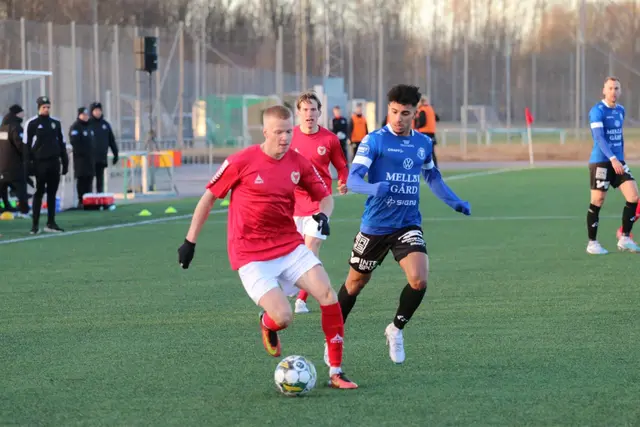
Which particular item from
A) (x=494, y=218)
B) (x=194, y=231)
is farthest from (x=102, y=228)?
(x=194, y=231)

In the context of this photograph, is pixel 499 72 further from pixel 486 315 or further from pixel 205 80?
pixel 486 315

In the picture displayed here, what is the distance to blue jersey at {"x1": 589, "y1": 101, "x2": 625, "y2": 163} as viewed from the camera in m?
14.5

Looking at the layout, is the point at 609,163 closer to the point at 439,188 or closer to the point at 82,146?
the point at 439,188

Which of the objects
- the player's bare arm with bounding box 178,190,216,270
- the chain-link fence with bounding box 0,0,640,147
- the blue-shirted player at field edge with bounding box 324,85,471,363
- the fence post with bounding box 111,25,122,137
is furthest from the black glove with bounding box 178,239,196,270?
the chain-link fence with bounding box 0,0,640,147

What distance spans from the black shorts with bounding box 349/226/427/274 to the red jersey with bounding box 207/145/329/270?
0.97m

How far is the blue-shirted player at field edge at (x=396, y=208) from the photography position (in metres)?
8.34

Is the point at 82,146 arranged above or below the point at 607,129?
below

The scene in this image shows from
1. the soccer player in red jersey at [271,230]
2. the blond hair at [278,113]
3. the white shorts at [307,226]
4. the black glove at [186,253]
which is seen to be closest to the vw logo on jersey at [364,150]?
the soccer player in red jersey at [271,230]

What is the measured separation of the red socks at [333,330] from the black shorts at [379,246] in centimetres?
101

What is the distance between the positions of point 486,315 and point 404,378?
279cm

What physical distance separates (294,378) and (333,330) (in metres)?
0.50

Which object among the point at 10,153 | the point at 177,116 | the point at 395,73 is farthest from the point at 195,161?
the point at 10,153

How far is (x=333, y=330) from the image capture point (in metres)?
7.54

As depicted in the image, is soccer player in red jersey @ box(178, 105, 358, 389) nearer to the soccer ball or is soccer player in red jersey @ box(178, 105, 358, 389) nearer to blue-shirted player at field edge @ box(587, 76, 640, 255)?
the soccer ball
